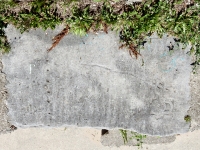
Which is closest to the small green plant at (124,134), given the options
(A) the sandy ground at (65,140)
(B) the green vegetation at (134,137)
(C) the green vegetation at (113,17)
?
(B) the green vegetation at (134,137)

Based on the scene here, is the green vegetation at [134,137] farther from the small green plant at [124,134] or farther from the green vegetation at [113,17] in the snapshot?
the green vegetation at [113,17]

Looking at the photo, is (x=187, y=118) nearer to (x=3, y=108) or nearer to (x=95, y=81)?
(x=95, y=81)

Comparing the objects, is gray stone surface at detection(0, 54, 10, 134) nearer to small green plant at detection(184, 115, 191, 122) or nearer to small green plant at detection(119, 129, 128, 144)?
small green plant at detection(119, 129, 128, 144)

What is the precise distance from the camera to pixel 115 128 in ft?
10.9

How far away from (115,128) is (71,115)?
1.59 ft

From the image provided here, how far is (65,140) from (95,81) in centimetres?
83

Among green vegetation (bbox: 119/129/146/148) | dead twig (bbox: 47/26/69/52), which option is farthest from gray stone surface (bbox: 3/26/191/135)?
green vegetation (bbox: 119/129/146/148)

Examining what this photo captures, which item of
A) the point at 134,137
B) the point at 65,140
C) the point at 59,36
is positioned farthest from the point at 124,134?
the point at 59,36

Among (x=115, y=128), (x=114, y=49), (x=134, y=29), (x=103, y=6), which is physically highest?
(x=103, y=6)

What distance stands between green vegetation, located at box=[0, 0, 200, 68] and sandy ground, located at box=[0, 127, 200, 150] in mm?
1077

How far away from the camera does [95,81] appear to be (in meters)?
3.28

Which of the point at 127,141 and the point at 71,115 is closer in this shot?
the point at 71,115

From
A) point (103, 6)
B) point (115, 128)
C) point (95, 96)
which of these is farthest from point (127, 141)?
point (103, 6)

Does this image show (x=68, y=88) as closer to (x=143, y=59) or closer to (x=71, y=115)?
(x=71, y=115)
